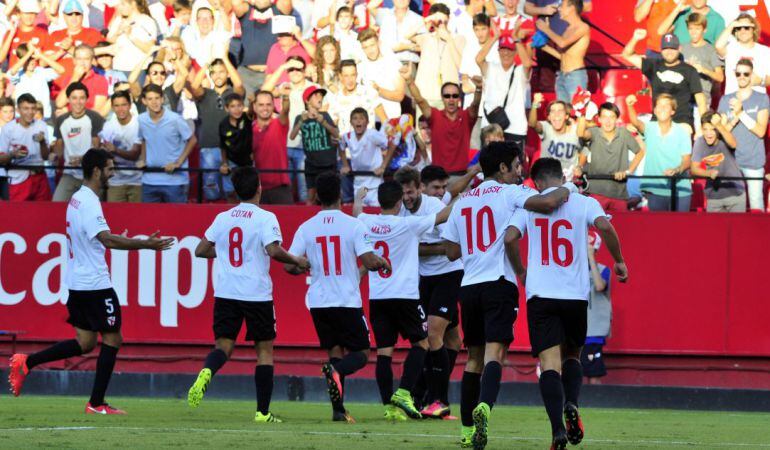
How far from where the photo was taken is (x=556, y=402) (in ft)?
34.7

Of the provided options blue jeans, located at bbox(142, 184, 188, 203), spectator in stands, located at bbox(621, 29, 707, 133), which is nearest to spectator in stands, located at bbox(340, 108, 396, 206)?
blue jeans, located at bbox(142, 184, 188, 203)

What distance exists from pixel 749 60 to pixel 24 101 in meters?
9.85

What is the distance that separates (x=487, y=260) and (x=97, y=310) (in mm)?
4688

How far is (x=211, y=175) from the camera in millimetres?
19938

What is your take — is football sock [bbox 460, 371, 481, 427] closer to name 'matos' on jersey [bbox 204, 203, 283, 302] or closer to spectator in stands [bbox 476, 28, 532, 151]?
name 'matos' on jersey [bbox 204, 203, 283, 302]

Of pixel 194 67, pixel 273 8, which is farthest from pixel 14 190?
pixel 273 8

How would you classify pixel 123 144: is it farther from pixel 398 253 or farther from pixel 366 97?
pixel 398 253

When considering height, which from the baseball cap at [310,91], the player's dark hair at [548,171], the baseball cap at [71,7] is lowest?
the player's dark hair at [548,171]

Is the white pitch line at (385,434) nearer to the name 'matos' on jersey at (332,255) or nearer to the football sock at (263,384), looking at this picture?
the football sock at (263,384)

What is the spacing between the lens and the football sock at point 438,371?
14384 mm

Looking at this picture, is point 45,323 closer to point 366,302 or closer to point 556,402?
point 366,302

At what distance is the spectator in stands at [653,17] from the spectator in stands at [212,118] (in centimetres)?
611

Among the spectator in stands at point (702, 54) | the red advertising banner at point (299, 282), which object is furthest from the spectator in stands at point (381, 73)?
the spectator in stands at point (702, 54)

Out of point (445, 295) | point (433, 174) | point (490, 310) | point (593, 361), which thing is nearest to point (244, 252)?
point (445, 295)
